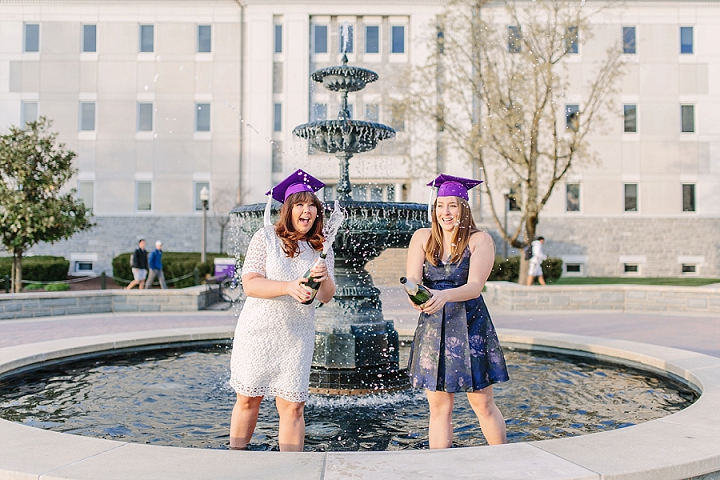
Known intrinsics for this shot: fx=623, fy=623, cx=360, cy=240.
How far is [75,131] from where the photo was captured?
2966cm

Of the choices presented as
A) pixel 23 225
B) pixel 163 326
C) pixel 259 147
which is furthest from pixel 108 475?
pixel 259 147

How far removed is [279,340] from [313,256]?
21.0 inches

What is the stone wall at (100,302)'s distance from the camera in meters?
12.2

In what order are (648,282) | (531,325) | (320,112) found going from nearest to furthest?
(531,325), (648,282), (320,112)

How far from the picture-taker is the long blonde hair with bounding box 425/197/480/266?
382 centimetres

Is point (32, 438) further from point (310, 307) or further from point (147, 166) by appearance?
point (147, 166)

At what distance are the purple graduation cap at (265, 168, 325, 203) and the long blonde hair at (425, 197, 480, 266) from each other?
788mm

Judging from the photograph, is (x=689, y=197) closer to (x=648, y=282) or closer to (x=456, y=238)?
(x=648, y=282)

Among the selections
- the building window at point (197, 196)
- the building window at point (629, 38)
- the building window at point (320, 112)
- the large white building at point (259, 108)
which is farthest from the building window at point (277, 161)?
the building window at point (629, 38)

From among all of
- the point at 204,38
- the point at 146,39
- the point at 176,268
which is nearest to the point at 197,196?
the point at 204,38

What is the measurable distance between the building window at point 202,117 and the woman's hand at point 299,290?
2793 cm

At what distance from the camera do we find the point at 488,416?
395 cm

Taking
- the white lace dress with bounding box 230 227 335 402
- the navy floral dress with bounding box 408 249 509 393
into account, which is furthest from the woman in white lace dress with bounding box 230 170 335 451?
the navy floral dress with bounding box 408 249 509 393

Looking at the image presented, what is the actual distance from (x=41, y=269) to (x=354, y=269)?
62.6ft
